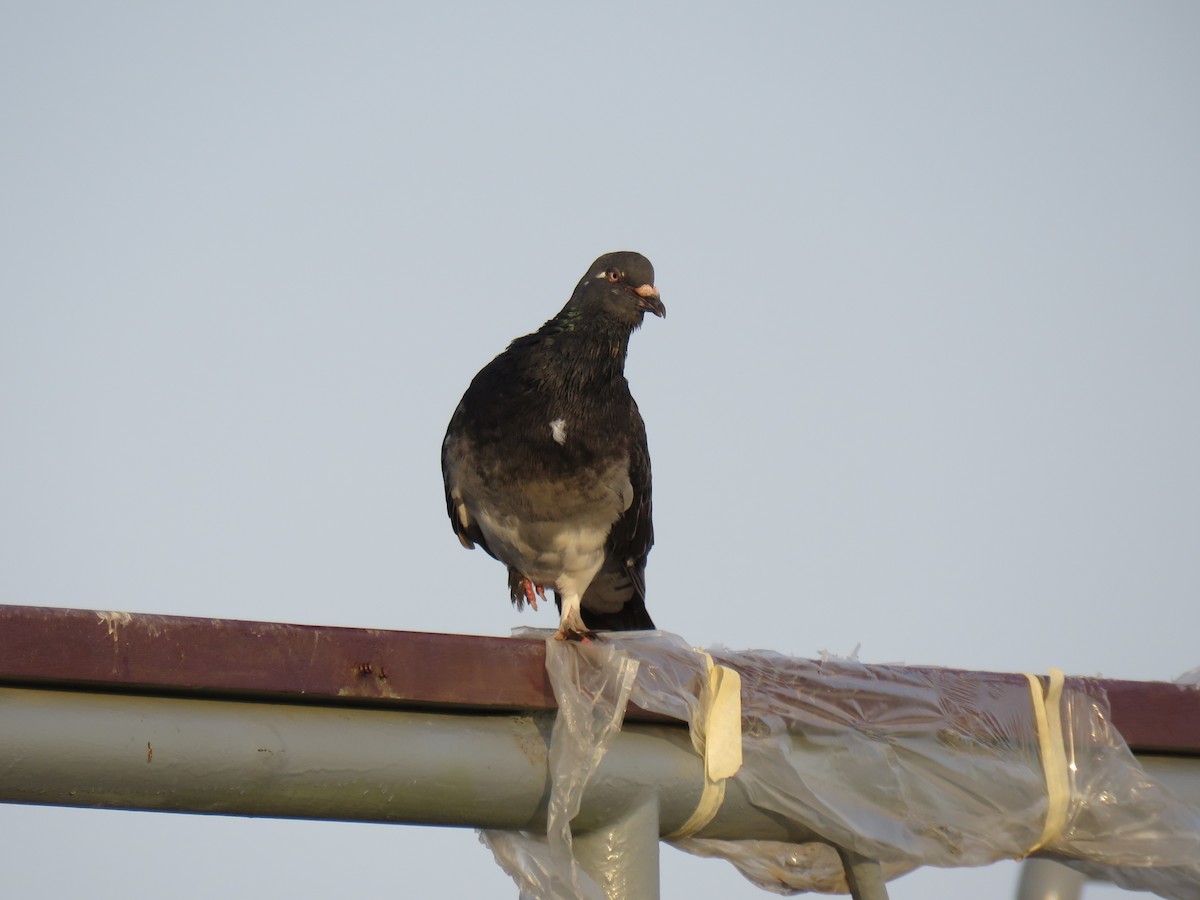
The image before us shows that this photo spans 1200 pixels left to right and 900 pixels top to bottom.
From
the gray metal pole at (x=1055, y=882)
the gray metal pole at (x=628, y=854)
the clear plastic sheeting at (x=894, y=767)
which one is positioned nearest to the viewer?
the gray metal pole at (x=628, y=854)

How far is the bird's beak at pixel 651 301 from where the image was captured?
17.7 ft

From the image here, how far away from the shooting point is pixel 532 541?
5.20 m

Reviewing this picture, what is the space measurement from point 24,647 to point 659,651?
4.28 ft

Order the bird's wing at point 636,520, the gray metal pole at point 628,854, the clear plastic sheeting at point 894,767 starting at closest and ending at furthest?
the gray metal pole at point 628,854
the clear plastic sheeting at point 894,767
the bird's wing at point 636,520

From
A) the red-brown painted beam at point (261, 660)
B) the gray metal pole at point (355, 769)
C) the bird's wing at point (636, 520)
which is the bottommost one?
the gray metal pole at point (355, 769)

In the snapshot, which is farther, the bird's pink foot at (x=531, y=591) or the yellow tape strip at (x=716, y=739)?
the bird's pink foot at (x=531, y=591)

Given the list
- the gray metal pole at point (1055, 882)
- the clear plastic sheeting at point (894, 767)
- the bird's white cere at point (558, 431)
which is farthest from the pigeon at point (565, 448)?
the gray metal pole at point (1055, 882)

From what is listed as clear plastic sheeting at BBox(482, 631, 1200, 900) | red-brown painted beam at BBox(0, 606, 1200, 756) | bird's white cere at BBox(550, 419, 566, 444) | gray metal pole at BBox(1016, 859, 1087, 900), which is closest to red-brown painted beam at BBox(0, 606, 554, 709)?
red-brown painted beam at BBox(0, 606, 1200, 756)

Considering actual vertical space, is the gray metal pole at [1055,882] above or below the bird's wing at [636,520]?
below

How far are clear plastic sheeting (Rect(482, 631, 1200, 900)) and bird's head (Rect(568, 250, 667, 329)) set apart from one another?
2284mm

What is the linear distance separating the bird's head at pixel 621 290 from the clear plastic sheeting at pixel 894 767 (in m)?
2.28

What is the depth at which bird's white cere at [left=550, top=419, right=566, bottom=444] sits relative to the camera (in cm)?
505

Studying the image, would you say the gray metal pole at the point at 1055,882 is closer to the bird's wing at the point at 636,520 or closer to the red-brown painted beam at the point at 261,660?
the red-brown painted beam at the point at 261,660

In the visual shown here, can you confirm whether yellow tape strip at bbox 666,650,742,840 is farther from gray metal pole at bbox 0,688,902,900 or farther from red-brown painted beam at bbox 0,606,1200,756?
red-brown painted beam at bbox 0,606,1200,756
